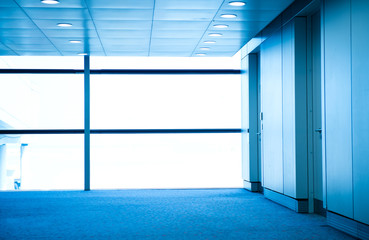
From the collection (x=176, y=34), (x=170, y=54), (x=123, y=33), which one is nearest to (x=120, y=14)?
(x=123, y=33)

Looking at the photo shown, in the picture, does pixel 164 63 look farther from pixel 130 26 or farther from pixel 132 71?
pixel 130 26

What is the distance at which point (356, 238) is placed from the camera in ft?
16.8

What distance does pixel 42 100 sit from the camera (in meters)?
11.6

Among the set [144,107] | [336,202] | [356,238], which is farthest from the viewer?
[144,107]

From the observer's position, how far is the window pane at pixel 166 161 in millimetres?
10852

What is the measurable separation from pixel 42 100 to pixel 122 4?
5.82m

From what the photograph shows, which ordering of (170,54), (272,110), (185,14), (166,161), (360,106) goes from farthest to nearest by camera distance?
1. (166,161)
2. (170,54)
3. (272,110)
4. (185,14)
5. (360,106)

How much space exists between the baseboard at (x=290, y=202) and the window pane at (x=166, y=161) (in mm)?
2739

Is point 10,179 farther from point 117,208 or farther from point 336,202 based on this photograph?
point 336,202

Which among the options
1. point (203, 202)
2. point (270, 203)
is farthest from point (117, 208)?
point (270, 203)

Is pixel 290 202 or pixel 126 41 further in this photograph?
pixel 126 41

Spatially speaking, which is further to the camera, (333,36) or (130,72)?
(130,72)

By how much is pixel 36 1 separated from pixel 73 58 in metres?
4.53

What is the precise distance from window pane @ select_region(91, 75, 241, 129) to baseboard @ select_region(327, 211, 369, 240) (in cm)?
524
